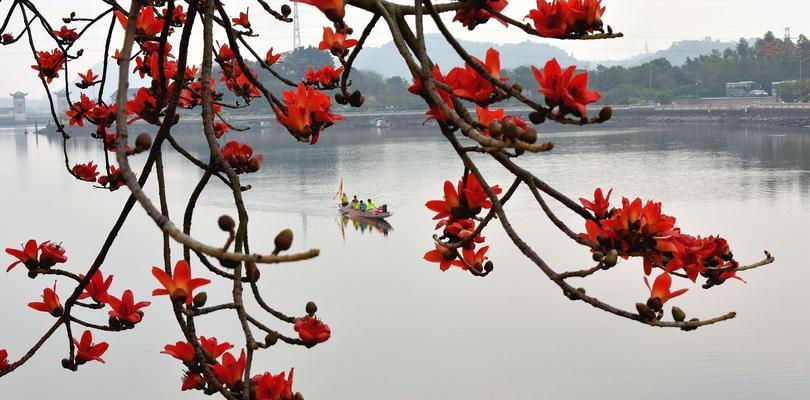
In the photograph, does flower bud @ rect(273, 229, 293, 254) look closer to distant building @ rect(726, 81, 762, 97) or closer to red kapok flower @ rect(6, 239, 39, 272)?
red kapok flower @ rect(6, 239, 39, 272)

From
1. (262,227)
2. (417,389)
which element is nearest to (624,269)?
(417,389)

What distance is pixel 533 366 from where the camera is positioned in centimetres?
1428

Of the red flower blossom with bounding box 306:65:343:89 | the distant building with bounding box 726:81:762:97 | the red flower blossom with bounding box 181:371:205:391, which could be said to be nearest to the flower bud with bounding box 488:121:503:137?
the red flower blossom with bounding box 181:371:205:391

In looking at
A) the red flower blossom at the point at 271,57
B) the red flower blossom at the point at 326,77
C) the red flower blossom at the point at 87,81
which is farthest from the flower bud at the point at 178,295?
the red flower blossom at the point at 87,81

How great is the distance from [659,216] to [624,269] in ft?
61.8

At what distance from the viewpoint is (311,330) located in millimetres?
1235

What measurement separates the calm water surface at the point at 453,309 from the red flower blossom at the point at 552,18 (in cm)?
1248

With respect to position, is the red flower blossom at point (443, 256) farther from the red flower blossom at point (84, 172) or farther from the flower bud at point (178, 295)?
the red flower blossom at point (84, 172)

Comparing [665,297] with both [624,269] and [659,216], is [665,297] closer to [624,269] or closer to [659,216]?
[659,216]

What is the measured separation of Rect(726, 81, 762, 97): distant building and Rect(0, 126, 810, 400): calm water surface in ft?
116

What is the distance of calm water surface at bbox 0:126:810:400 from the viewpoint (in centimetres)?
1388

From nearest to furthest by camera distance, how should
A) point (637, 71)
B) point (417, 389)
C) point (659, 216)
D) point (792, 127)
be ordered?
1. point (659, 216)
2. point (417, 389)
3. point (792, 127)
4. point (637, 71)

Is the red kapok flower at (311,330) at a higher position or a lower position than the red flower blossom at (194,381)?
higher

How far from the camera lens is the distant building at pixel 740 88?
65188 millimetres
